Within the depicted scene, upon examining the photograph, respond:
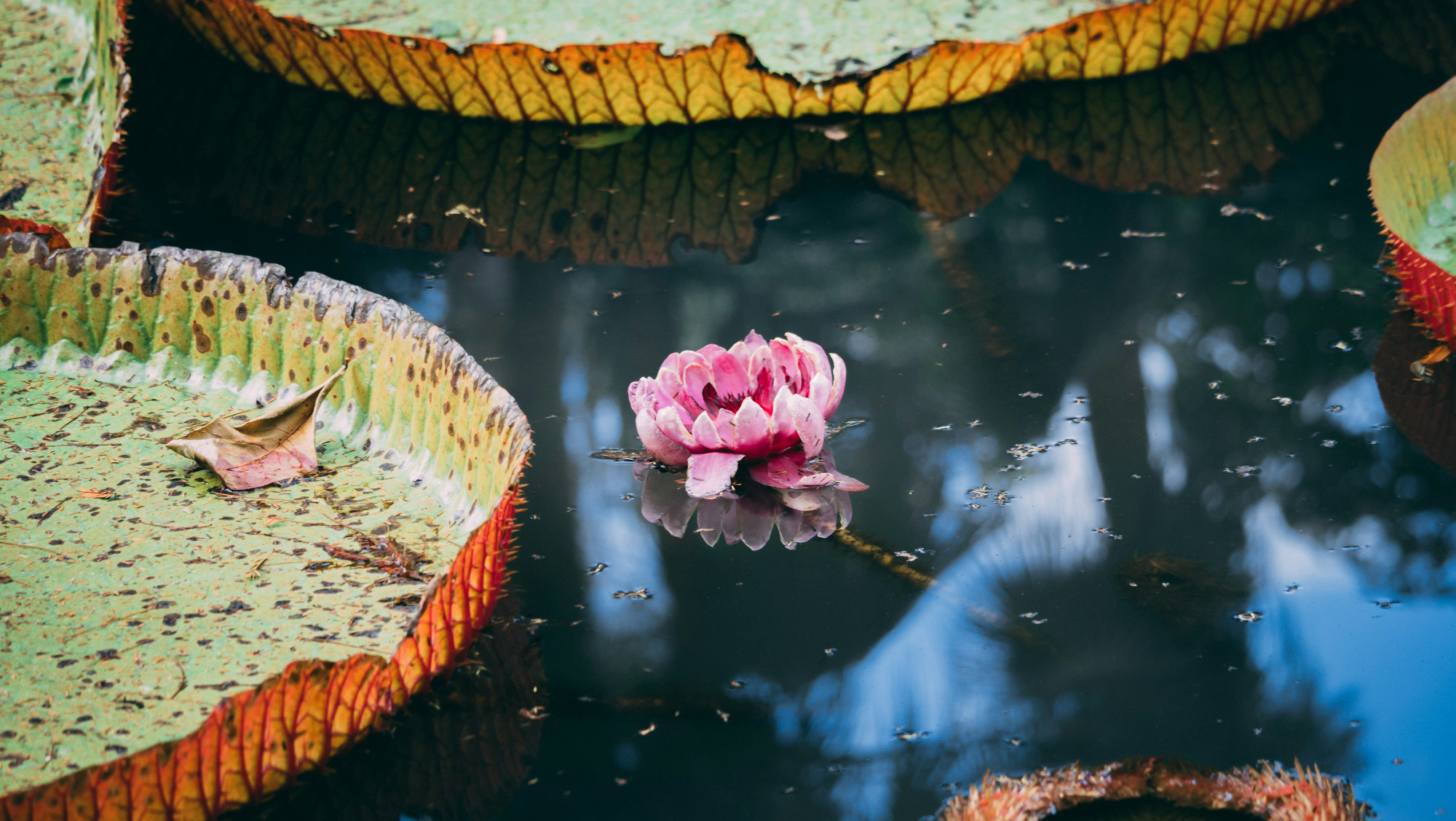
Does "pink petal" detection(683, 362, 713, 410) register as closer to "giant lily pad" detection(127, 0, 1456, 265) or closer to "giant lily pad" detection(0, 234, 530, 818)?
"giant lily pad" detection(0, 234, 530, 818)

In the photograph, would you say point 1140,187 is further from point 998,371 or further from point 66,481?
point 66,481

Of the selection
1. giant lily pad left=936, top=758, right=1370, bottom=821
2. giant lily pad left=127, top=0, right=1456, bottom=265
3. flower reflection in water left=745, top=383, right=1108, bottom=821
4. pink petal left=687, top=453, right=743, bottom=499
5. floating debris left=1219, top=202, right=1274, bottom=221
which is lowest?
giant lily pad left=936, top=758, right=1370, bottom=821

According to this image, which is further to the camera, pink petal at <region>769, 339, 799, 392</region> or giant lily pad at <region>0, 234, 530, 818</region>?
pink petal at <region>769, 339, 799, 392</region>

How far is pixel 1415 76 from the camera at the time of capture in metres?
2.12

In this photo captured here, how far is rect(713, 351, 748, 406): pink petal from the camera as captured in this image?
1.29m

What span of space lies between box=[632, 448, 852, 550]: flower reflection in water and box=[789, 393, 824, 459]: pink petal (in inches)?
2.0

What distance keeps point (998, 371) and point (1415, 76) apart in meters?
1.45

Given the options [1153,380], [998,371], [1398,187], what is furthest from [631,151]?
[1398,187]

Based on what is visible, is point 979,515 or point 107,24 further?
point 107,24

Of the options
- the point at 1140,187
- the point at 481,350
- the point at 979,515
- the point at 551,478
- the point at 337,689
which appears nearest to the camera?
the point at 337,689

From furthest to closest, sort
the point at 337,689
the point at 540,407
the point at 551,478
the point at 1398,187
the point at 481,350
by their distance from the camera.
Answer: the point at 1398,187
the point at 481,350
the point at 540,407
the point at 551,478
the point at 337,689

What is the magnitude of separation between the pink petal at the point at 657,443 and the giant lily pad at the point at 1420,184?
1080 millimetres

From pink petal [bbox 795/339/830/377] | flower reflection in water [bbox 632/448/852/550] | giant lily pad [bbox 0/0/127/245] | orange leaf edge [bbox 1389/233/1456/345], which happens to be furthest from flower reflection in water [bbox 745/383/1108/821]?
giant lily pad [bbox 0/0/127/245]

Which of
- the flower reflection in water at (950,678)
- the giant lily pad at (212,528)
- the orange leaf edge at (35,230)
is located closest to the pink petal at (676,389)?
the giant lily pad at (212,528)
